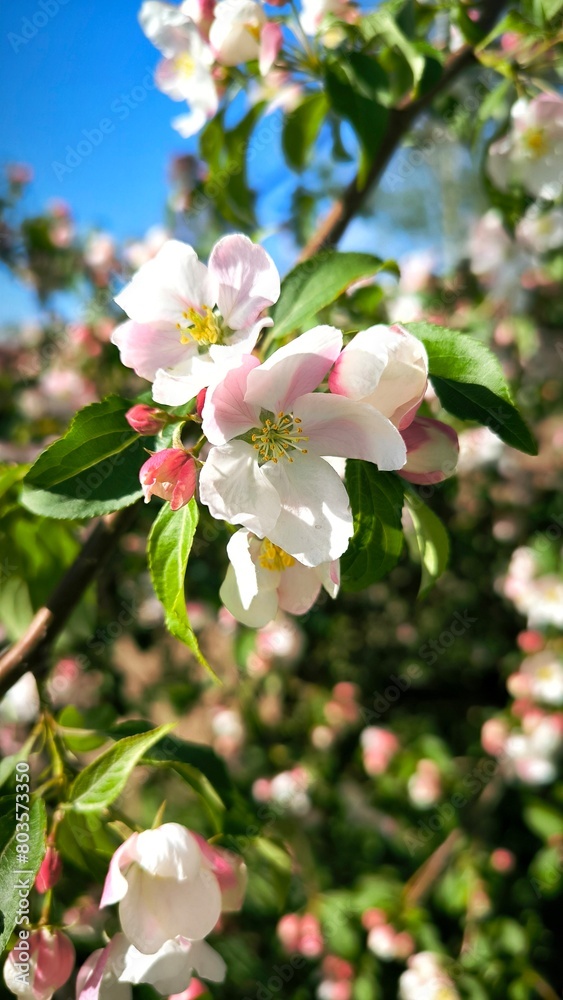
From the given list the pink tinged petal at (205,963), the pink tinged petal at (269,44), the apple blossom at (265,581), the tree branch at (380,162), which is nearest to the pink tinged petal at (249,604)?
the apple blossom at (265,581)

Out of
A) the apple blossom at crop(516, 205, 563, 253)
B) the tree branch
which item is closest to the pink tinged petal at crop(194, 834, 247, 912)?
the tree branch

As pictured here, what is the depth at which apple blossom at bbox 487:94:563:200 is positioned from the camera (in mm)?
1158

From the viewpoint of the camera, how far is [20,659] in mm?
794

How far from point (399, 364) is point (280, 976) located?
6.13 feet

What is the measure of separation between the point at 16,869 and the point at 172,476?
355mm

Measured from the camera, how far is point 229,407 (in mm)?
563

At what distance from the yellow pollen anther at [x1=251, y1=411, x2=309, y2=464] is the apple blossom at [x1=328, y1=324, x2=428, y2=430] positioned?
0.14 feet

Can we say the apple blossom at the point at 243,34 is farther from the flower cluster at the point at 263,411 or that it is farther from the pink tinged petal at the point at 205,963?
the pink tinged petal at the point at 205,963

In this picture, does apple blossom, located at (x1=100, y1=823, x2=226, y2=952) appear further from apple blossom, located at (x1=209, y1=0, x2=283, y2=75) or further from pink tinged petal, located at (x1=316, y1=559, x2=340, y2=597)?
apple blossom, located at (x1=209, y1=0, x2=283, y2=75)

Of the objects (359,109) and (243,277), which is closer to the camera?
(243,277)

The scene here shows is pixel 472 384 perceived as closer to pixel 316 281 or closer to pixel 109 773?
pixel 316 281

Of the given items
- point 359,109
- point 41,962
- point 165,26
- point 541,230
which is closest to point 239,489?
point 41,962

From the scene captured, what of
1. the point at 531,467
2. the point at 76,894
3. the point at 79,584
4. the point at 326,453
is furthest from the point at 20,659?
the point at 531,467

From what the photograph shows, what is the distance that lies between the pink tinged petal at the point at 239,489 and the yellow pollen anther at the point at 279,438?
1 centimetres
